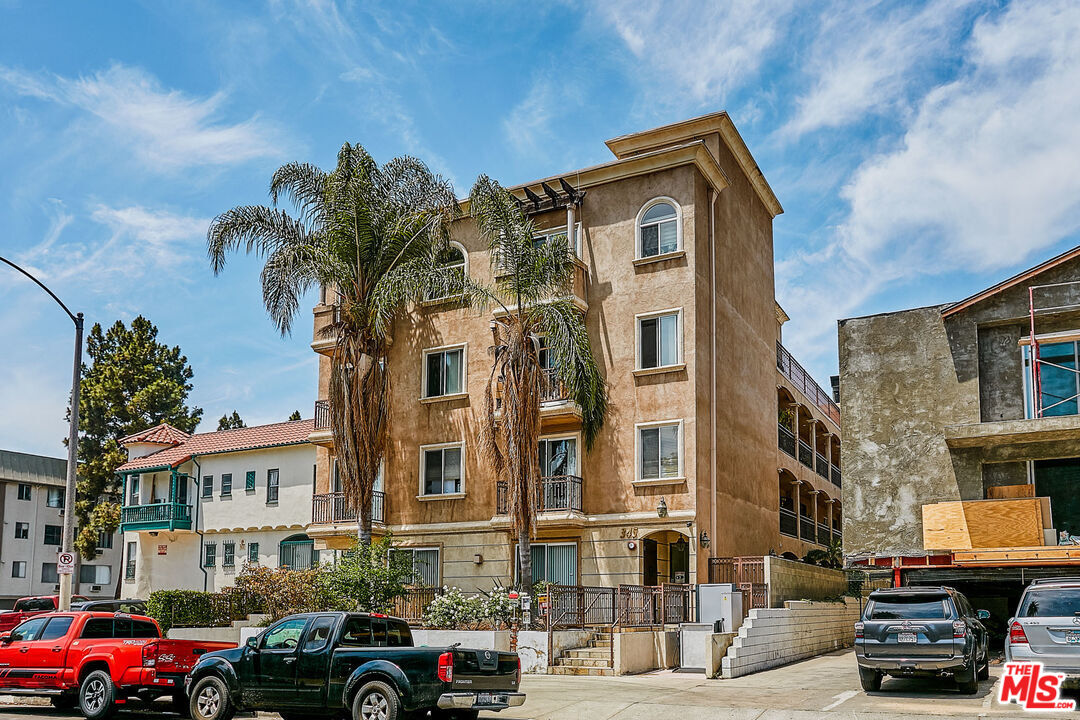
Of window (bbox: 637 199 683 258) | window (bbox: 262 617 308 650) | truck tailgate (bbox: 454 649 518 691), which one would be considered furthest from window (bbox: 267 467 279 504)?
truck tailgate (bbox: 454 649 518 691)

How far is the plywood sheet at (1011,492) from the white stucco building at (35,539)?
43.6m

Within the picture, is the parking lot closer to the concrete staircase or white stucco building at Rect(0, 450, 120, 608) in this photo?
the concrete staircase

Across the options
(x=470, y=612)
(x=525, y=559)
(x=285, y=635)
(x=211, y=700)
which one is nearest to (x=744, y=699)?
(x=285, y=635)

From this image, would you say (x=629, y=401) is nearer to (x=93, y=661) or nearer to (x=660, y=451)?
(x=660, y=451)

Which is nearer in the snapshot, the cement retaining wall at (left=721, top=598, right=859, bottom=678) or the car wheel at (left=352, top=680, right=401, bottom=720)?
the car wheel at (left=352, top=680, right=401, bottom=720)

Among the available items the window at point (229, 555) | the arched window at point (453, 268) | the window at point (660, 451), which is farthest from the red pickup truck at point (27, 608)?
the window at point (660, 451)

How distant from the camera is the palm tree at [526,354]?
2664cm

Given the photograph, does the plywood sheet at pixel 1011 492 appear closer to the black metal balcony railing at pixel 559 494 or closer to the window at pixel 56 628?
the black metal balcony railing at pixel 559 494

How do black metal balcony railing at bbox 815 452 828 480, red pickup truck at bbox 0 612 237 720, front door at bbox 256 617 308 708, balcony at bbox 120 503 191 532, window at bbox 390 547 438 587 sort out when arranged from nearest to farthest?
front door at bbox 256 617 308 708 < red pickup truck at bbox 0 612 237 720 < window at bbox 390 547 438 587 < balcony at bbox 120 503 191 532 < black metal balcony railing at bbox 815 452 828 480

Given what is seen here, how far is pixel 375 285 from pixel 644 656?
1263cm

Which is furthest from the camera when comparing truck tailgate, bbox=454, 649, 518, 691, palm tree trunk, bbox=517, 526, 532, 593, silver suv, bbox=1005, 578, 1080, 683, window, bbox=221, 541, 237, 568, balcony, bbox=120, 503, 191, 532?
balcony, bbox=120, 503, 191, 532

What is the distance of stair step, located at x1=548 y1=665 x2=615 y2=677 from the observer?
21719 millimetres

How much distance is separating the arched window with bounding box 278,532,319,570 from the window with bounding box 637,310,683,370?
50.9 ft

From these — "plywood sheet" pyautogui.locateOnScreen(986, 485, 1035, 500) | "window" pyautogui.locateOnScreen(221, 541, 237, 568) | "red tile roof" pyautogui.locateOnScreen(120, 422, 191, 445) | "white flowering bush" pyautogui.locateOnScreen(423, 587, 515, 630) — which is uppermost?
"red tile roof" pyautogui.locateOnScreen(120, 422, 191, 445)
